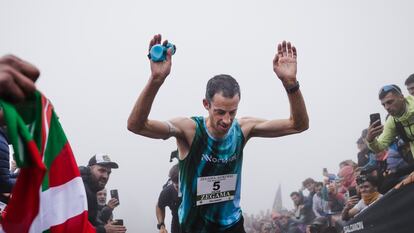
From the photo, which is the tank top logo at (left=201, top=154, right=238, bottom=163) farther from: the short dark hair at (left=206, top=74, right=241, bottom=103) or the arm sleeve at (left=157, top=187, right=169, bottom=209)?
the arm sleeve at (left=157, top=187, right=169, bottom=209)

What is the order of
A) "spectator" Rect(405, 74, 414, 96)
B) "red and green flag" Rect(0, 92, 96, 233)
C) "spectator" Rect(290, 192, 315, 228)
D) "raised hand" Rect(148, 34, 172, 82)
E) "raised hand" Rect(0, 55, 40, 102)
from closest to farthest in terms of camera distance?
"raised hand" Rect(0, 55, 40, 102) < "red and green flag" Rect(0, 92, 96, 233) < "raised hand" Rect(148, 34, 172, 82) < "spectator" Rect(405, 74, 414, 96) < "spectator" Rect(290, 192, 315, 228)

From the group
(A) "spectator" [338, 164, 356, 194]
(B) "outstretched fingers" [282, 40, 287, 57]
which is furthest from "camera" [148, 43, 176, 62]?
(A) "spectator" [338, 164, 356, 194]

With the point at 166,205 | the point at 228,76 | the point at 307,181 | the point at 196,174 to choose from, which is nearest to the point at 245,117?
the point at 228,76

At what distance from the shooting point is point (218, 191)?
135 inches

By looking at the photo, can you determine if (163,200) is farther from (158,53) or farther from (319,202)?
(158,53)

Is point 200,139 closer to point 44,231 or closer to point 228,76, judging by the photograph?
point 228,76

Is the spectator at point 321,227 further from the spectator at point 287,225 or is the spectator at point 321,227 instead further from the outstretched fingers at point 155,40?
the outstretched fingers at point 155,40

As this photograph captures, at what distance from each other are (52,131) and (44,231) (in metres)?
0.36

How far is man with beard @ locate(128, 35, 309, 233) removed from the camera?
3.40 m

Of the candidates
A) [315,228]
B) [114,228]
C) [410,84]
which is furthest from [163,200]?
[410,84]

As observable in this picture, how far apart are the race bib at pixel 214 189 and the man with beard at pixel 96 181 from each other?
8.14 feet

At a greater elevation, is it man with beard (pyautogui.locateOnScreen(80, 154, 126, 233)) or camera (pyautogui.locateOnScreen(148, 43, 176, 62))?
camera (pyautogui.locateOnScreen(148, 43, 176, 62))

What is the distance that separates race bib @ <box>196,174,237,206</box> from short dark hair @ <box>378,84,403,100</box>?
11.2 feet

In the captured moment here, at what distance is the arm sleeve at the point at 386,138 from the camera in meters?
5.82
